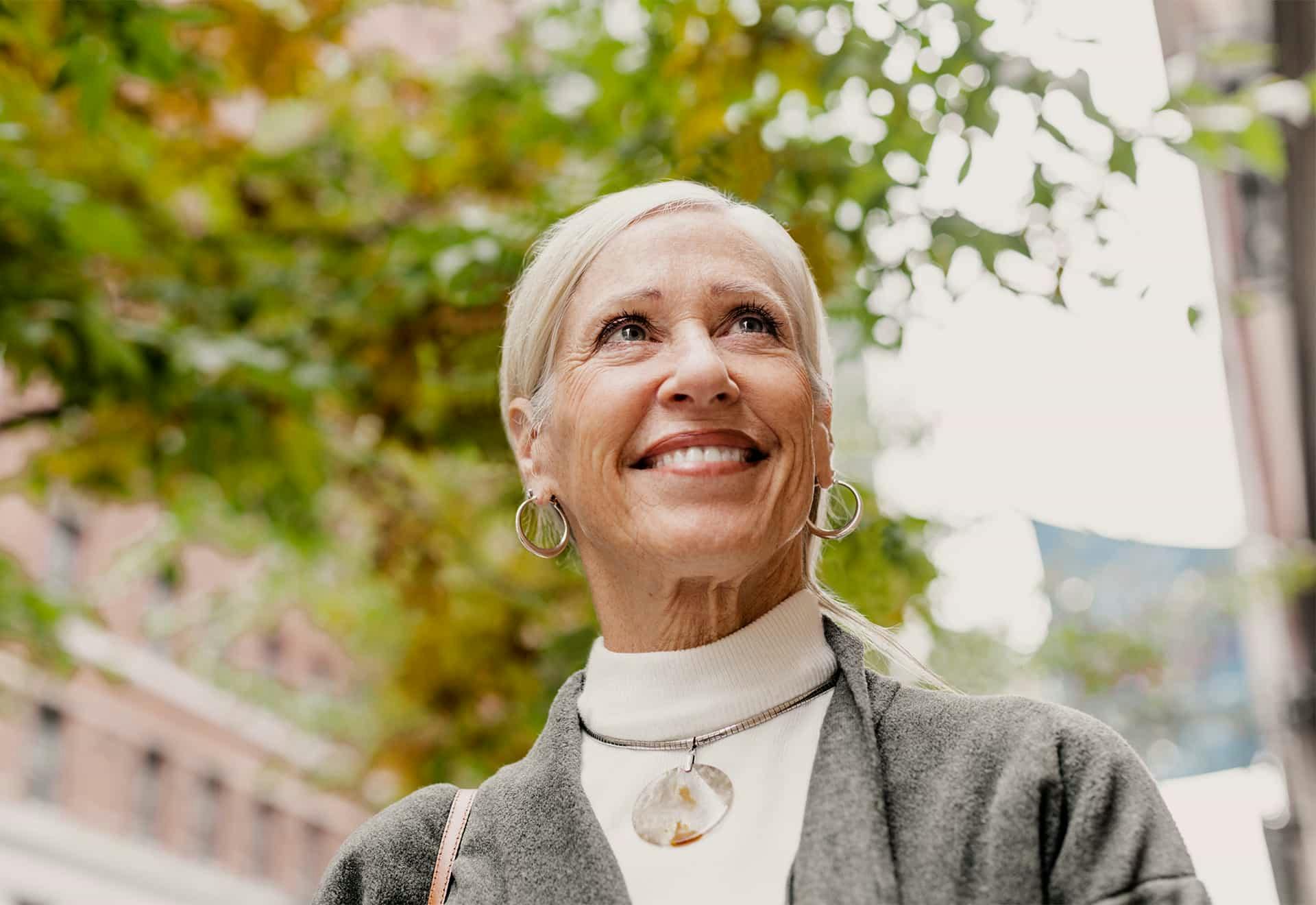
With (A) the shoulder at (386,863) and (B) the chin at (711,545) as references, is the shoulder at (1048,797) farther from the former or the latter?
(A) the shoulder at (386,863)

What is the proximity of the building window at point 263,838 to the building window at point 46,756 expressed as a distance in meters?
5.93

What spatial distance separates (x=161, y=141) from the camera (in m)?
5.03

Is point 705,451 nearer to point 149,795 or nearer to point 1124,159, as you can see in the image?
point 1124,159

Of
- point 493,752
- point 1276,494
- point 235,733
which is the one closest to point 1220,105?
point 493,752

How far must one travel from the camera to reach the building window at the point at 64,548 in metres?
22.0

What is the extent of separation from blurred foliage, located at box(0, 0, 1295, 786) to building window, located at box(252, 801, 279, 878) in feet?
69.0

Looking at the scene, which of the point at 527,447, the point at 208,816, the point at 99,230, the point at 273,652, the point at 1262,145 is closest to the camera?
the point at 527,447

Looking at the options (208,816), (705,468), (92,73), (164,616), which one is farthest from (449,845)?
(208,816)

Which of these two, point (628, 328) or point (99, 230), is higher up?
point (99, 230)

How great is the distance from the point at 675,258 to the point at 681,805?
69cm

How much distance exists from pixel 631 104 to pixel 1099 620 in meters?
7.48

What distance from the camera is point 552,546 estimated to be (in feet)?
7.06

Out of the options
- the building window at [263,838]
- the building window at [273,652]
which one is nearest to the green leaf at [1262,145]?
the building window at [273,652]

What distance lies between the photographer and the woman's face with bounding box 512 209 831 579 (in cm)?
177
